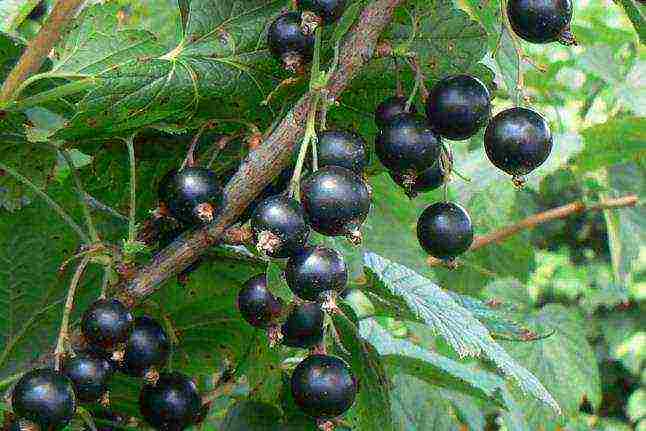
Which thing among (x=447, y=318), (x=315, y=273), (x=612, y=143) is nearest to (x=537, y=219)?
(x=612, y=143)

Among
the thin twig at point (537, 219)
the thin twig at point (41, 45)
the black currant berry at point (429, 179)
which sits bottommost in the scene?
the thin twig at point (537, 219)

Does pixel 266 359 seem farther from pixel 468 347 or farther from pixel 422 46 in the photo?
pixel 422 46

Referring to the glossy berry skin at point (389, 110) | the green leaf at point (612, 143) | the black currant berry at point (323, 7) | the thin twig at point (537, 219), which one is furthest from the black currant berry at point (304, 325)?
the green leaf at point (612, 143)

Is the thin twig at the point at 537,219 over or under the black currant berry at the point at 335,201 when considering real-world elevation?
under

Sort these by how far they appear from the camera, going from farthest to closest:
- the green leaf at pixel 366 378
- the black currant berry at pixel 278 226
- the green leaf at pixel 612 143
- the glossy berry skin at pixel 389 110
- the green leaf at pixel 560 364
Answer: the green leaf at pixel 612 143 → the green leaf at pixel 560 364 → the green leaf at pixel 366 378 → the glossy berry skin at pixel 389 110 → the black currant berry at pixel 278 226

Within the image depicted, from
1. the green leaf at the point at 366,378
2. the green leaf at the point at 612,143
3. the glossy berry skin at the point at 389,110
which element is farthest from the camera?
the green leaf at the point at 612,143

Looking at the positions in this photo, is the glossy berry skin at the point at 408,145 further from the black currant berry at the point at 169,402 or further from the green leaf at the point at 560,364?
the green leaf at the point at 560,364

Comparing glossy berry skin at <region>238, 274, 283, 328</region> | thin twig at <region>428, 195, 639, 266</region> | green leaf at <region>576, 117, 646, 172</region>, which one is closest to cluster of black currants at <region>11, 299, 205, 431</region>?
glossy berry skin at <region>238, 274, 283, 328</region>
